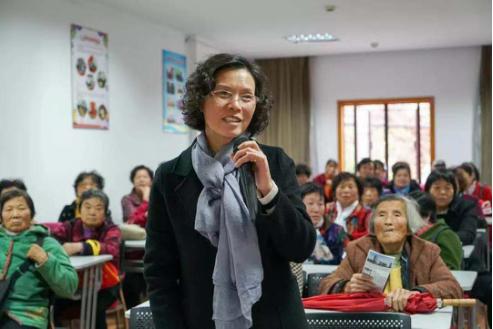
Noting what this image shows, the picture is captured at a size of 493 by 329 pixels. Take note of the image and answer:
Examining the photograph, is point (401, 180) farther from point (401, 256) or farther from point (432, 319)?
point (432, 319)

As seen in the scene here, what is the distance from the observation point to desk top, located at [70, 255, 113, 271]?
410cm

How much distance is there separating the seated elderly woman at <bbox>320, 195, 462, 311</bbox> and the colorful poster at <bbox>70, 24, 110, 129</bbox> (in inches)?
174

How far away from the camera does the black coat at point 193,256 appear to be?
57.4 inches

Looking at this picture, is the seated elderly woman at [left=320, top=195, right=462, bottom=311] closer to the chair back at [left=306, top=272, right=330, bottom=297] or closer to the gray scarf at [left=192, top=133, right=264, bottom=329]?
the chair back at [left=306, top=272, right=330, bottom=297]

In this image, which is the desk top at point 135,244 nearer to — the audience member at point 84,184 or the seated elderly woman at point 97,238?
the seated elderly woman at point 97,238

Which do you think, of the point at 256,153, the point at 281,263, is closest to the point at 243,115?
the point at 256,153

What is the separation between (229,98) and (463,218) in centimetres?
415

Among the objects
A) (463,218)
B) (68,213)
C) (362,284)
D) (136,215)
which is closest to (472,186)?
(463,218)

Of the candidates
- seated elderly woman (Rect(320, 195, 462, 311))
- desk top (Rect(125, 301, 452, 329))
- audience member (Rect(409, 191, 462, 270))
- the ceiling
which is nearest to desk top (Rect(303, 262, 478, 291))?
audience member (Rect(409, 191, 462, 270))

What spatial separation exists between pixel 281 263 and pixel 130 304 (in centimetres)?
418

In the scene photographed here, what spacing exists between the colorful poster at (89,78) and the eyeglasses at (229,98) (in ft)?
18.7

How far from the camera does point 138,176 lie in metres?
7.08

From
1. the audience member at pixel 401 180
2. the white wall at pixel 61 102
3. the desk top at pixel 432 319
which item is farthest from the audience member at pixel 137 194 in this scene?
the desk top at pixel 432 319

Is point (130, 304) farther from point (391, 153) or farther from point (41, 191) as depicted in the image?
point (391, 153)
